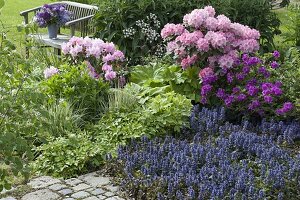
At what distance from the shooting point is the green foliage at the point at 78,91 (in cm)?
625

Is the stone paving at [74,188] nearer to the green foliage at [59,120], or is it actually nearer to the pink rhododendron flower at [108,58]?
the green foliage at [59,120]

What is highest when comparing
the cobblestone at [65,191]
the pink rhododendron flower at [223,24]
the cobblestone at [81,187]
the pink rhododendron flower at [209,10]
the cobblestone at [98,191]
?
the pink rhododendron flower at [209,10]

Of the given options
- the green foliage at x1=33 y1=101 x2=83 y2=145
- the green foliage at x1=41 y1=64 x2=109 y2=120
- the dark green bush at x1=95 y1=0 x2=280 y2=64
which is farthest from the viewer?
the dark green bush at x1=95 y1=0 x2=280 y2=64

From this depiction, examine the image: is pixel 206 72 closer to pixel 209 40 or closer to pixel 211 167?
pixel 209 40

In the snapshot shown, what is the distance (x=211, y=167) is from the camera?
15.9 ft

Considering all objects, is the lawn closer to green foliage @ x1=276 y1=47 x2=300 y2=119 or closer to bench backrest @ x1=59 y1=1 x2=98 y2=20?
bench backrest @ x1=59 y1=1 x2=98 y2=20

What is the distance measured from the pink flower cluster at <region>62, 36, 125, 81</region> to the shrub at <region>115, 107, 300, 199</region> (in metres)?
1.51

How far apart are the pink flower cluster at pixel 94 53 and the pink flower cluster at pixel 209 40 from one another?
0.66 m

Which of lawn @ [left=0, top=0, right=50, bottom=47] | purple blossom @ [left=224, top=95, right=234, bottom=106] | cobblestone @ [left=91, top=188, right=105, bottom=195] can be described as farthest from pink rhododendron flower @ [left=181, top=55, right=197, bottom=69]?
lawn @ [left=0, top=0, right=50, bottom=47]

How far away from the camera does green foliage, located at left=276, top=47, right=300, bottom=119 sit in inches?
237

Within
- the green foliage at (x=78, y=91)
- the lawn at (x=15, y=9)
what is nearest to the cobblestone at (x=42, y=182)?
the green foliage at (x=78, y=91)

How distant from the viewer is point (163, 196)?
448 cm

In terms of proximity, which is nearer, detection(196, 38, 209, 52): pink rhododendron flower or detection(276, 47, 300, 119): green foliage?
detection(276, 47, 300, 119): green foliage

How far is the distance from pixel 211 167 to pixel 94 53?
8.25ft
